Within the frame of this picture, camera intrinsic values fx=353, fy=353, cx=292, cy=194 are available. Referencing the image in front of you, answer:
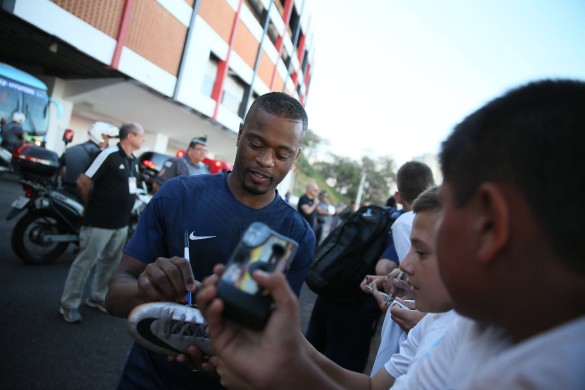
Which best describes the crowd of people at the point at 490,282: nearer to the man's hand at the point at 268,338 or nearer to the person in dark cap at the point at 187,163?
the man's hand at the point at 268,338

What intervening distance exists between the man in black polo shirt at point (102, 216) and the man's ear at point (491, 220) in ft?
13.3

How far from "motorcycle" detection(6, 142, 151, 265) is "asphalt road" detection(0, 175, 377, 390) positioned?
269 millimetres

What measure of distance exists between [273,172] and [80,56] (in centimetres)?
1300

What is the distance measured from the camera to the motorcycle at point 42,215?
15.3 ft

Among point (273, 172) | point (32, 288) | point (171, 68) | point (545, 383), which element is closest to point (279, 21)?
point (171, 68)

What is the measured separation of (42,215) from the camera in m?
4.76

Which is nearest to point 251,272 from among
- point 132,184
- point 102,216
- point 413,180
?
point 413,180

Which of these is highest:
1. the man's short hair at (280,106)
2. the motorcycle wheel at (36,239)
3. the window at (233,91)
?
the window at (233,91)

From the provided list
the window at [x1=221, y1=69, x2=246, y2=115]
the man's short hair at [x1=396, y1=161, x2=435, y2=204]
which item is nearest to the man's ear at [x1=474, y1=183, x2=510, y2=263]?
the man's short hair at [x1=396, y1=161, x2=435, y2=204]

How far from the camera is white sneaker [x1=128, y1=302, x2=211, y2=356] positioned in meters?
1.03

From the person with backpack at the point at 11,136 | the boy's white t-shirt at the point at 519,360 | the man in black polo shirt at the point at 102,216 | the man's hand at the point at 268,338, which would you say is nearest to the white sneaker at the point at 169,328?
the man's hand at the point at 268,338

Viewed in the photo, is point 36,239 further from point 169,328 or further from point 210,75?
point 210,75

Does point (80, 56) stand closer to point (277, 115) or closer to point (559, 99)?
point (277, 115)

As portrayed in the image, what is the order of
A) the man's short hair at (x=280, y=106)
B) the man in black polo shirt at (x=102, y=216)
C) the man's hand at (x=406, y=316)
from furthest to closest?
1. the man in black polo shirt at (x=102, y=216)
2. the man's short hair at (x=280, y=106)
3. the man's hand at (x=406, y=316)
